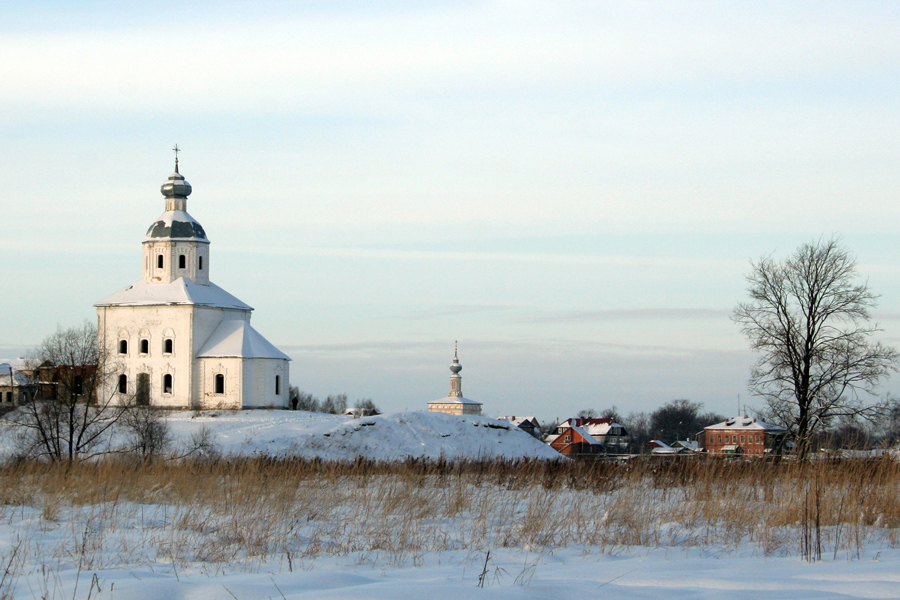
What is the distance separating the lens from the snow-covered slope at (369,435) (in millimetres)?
38375

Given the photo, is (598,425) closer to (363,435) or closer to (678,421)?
(678,421)

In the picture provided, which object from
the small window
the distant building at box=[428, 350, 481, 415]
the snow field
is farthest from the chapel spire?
the snow field

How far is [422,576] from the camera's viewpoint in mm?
6988

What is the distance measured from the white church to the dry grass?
1563 inches

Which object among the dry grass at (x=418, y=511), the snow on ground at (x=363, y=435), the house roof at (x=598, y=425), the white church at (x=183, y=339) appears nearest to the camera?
the dry grass at (x=418, y=511)

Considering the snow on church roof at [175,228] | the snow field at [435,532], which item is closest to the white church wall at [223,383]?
the snow on church roof at [175,228]

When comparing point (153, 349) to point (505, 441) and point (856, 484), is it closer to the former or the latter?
point (505, 441)

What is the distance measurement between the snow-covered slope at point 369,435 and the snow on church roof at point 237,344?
6.24 metres

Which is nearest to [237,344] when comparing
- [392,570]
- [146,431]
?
[146,431]

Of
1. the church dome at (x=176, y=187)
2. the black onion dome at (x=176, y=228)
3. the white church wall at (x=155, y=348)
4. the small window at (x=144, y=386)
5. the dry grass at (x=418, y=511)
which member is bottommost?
the dry grass at (x=418, y=511)

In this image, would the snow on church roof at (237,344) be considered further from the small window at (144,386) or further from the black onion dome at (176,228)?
the black onion dome at (176,228)

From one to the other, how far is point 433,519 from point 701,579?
13.8 ft

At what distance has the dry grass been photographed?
8.39 m

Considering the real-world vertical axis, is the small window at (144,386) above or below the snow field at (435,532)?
above
